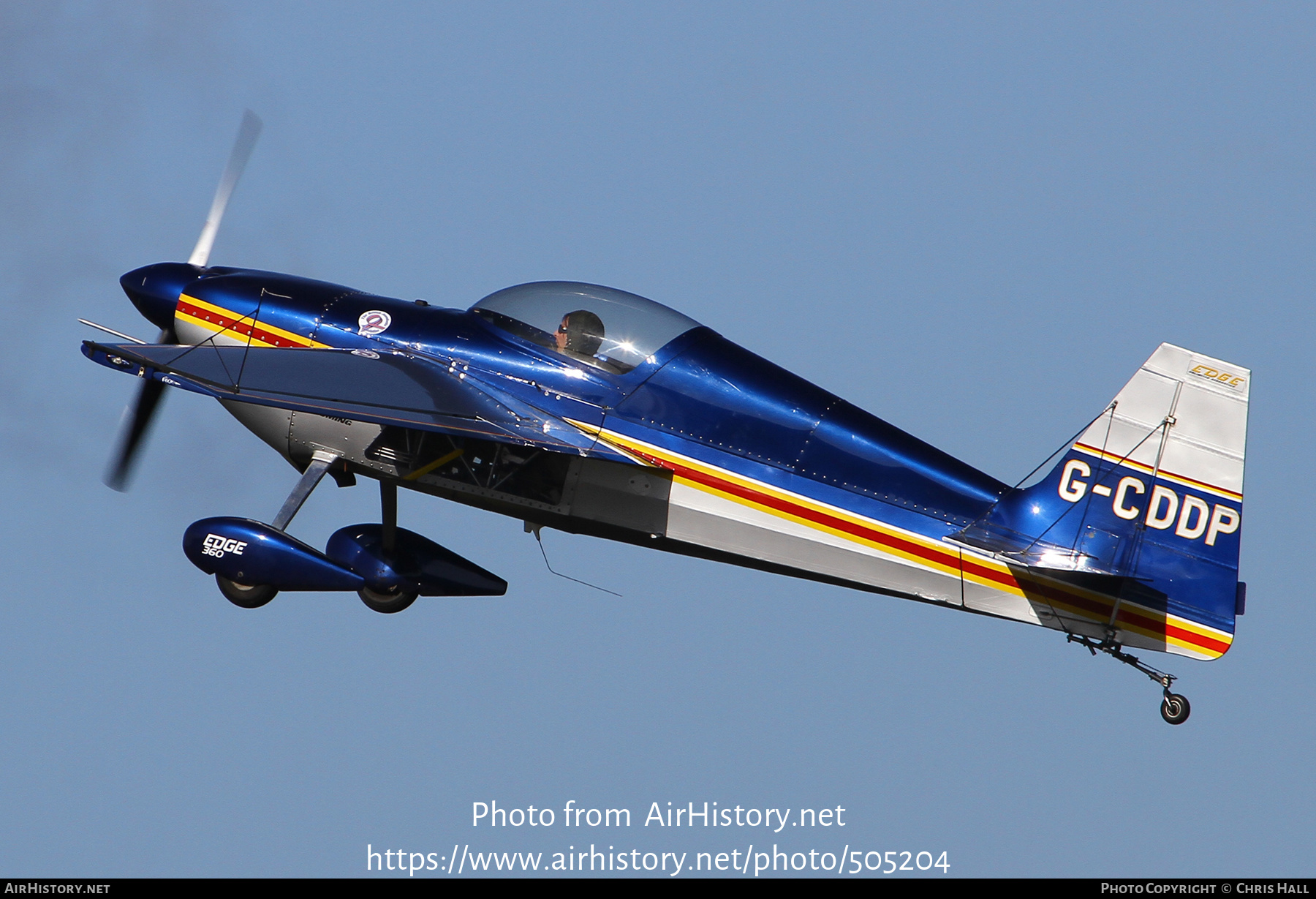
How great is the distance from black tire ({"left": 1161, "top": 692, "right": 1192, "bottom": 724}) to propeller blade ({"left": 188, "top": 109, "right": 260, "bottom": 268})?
923cm

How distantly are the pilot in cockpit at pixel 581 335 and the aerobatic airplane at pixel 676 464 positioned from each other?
0.05 feet

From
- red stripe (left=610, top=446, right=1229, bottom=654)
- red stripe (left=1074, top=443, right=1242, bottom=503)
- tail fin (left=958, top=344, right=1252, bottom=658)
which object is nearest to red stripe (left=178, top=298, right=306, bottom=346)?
red stripe (left=610, top=446, right=1229, bottom=654)

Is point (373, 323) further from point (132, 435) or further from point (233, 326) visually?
point (132, 435)

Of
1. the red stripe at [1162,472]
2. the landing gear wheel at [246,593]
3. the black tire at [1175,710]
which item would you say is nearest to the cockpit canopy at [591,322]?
the landing gear wheel at [246,593]

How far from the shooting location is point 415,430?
1487 cm

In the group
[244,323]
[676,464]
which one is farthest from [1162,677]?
[244,323]

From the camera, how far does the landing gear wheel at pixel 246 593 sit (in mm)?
14633

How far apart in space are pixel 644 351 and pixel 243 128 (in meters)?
5.45

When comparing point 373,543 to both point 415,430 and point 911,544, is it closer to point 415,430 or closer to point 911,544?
point 415,430

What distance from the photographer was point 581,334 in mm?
14742

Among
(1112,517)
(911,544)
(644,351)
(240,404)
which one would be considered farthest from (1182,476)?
(240,404)

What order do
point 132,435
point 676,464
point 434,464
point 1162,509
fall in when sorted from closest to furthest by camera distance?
point 1162,509
point 676,464
point 434,464
point 132,435

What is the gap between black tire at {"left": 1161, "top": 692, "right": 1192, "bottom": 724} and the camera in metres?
13.2

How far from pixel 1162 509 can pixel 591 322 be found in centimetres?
465
